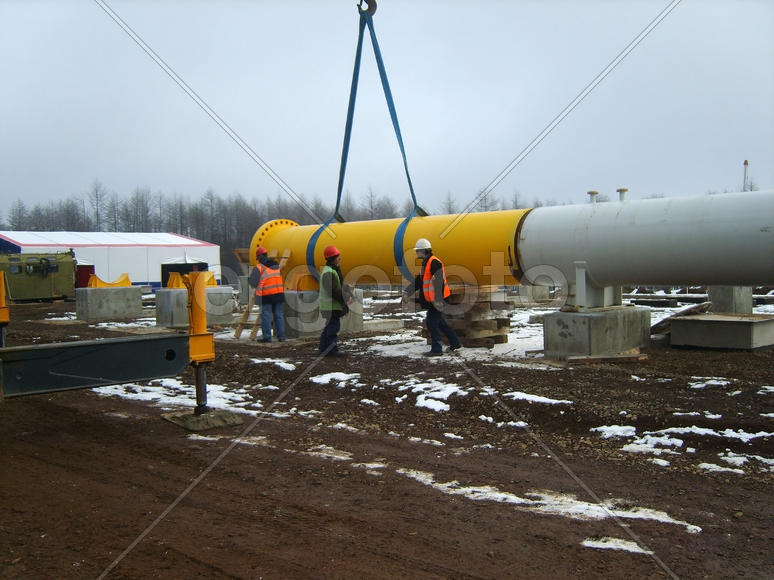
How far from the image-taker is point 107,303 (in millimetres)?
17000

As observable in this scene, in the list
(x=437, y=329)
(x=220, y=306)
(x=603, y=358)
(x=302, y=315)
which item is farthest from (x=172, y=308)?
(x=603, y=358)

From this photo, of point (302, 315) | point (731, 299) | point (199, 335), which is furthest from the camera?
point (302, 315)

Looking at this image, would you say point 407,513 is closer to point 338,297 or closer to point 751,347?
point 338,297

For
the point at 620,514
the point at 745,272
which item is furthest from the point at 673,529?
the point at 745,272

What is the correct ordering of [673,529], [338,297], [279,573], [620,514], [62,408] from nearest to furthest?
1. [279,573]
2. [673,529]
3. [620,514]
4. [62,408]
5. [338,297]

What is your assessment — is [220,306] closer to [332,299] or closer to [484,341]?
[332,299]

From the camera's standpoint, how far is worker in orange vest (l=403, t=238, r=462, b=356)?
8.88 metres

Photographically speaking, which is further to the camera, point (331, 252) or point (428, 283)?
point (331, 252)

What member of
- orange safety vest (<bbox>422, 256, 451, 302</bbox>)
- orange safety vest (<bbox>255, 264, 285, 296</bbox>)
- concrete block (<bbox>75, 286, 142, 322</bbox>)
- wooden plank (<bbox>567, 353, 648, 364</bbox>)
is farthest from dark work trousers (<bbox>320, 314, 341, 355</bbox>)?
concrete block (<bbox>75, 286, 142, 322</bbox>)

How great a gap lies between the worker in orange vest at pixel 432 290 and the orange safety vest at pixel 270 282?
274cm

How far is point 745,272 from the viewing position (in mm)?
6938

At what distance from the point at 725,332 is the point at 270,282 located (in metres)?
6.97

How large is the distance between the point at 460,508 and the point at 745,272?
4984 millimetres

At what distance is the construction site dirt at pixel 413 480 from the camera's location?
10.1 ft
